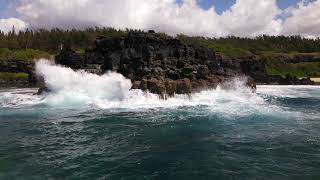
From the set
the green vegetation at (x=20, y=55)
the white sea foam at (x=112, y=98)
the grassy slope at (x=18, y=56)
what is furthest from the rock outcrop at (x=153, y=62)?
the green vegetation at (x=20, y=55)

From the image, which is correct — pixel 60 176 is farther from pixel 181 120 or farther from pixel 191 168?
pixel 181 120

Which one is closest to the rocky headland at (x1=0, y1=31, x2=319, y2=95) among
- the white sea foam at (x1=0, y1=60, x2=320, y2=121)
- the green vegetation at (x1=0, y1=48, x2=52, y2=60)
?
the white sea foam at (x1=0, y1=60, x2=320, y2=121)

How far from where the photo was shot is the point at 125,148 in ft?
80.4

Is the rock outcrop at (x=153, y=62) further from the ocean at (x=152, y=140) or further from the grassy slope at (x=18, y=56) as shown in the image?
the grassy slope at (x=18, y=56)

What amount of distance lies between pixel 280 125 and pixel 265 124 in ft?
4.33

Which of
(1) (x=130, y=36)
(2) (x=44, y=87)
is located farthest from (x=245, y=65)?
(2) (x=44, y=87)

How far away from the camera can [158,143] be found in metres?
26.0

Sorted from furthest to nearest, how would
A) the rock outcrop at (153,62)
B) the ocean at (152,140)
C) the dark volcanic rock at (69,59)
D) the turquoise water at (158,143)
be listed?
the dark volcanic rock at (69,59)
the rock outcrop at (153,62)
the ocean at (152,140)
the turquoise water at (158,143)

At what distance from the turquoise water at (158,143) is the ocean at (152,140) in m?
0.05

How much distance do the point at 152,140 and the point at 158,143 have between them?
3.51 feet

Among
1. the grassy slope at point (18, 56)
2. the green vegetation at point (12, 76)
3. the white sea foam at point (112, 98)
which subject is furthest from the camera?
the grassy slope at point (18, 56)

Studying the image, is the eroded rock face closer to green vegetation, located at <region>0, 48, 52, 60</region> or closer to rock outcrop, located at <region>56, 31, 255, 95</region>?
rock outcrop, located at <region>56, 31, 255, 95</region>

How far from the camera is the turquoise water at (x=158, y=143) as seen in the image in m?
19.4

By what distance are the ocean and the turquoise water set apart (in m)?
0.05
